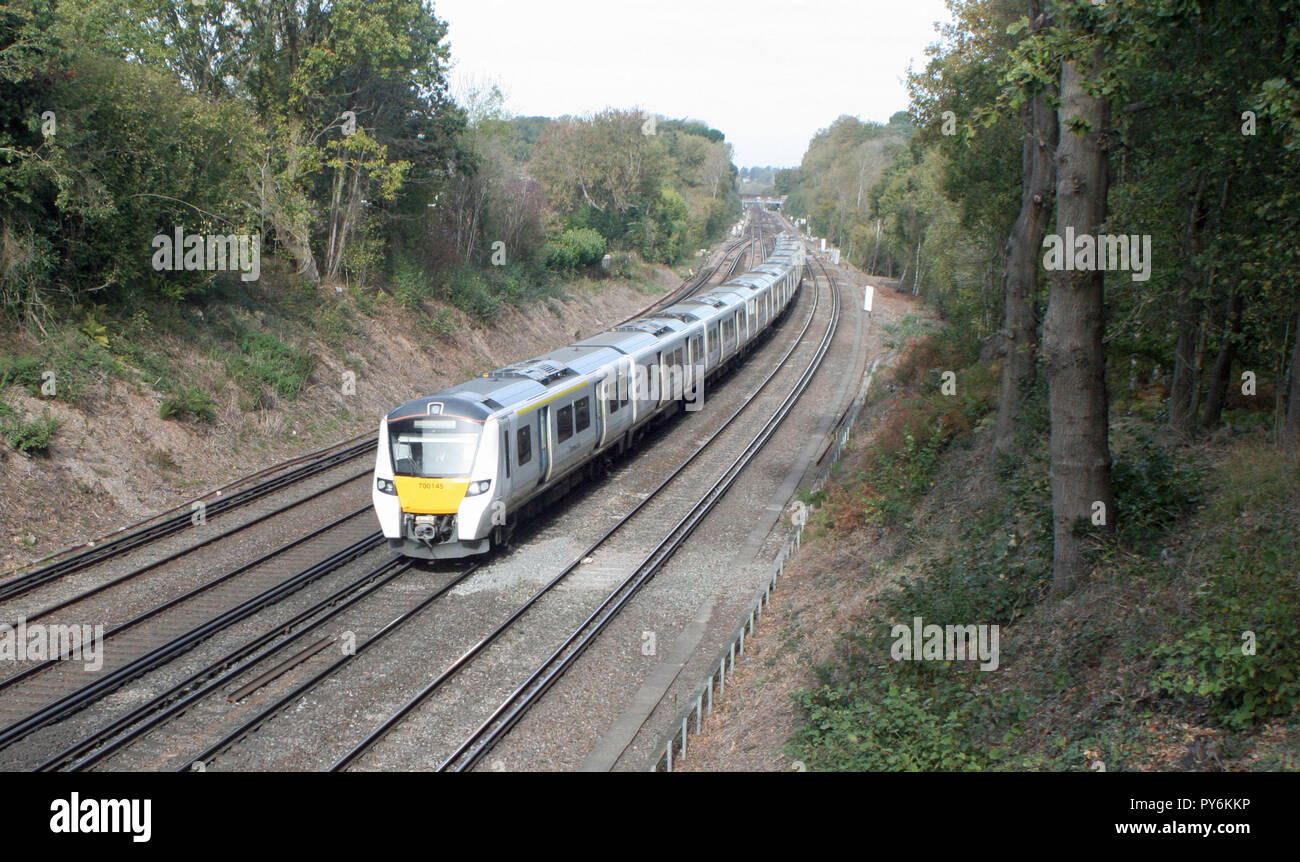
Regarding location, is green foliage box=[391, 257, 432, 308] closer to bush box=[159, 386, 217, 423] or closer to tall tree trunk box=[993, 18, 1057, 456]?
bush box=[159, 386, 217, 423]

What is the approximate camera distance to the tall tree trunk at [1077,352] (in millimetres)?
7684

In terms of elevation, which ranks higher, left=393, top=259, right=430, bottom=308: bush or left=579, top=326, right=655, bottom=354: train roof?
left=393, top=259, right=430, bottom=308: bush

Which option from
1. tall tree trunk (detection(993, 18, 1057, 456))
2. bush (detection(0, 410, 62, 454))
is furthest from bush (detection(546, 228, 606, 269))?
tall tree trunk (detection(993, 18, 1057, 456))

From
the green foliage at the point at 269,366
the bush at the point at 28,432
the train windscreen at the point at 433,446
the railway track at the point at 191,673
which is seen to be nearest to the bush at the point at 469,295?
the green foliage at the point at 269,366

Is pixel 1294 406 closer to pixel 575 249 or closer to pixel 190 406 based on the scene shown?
pixel 190 406

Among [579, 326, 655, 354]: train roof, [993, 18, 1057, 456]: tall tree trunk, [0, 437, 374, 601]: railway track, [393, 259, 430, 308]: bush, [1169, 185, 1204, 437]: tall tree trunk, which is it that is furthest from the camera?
[393, 259, 430, 308]: bush

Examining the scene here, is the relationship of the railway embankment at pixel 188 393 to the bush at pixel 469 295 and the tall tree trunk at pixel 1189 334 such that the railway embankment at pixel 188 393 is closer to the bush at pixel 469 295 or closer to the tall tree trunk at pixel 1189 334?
the bush at pixel 469 295

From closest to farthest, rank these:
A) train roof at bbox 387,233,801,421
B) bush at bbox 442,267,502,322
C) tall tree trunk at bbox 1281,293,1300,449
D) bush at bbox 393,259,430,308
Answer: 1. tall tree trunk at bbox 1281,293,1300,449
2. train roof at bbox 387,233,801,421
3. bush at bbox 393,259,430,308
4. bush at bbox 442,267,502,322

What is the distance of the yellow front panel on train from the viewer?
13.3 meters

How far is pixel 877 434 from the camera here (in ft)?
63.0

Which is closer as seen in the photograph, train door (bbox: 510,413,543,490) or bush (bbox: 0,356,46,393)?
train door (bbox: 510,413,543,490)

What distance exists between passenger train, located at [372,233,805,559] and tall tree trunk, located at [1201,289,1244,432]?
31.2 ft

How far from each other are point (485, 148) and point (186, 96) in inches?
677

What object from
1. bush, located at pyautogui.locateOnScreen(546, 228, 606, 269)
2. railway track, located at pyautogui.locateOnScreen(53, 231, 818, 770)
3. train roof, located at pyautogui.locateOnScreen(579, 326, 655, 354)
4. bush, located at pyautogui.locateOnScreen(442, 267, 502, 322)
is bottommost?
railway track, located at pyautogui.locateOnScreen(53, 231, 818, 770)
